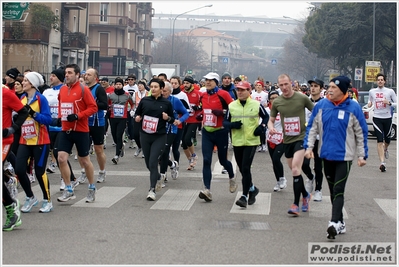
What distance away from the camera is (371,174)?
1591 cm

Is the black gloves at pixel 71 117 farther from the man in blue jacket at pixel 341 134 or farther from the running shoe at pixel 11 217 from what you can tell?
the man in blue jacket at pixel 341 134

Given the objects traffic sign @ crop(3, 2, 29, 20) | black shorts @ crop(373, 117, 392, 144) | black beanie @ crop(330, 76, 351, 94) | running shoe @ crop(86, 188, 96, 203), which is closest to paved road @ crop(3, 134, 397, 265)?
running shoe @ crop(86, 188, 96, 203)

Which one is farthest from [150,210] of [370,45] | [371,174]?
[370,45]

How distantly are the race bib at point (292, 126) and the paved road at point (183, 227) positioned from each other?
1.07 meters

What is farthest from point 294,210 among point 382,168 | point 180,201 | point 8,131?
point 382,168

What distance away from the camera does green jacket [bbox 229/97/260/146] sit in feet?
35.4

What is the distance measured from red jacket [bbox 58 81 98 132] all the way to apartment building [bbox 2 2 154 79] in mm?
19361

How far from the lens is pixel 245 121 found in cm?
1086

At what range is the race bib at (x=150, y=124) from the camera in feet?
37.8

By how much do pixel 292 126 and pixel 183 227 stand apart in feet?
7.42

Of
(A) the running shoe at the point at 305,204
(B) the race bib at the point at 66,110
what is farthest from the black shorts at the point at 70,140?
(A) the running shoe at the point at 305,204

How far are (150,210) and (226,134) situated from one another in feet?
5.98

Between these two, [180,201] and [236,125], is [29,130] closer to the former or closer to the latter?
[180,201]

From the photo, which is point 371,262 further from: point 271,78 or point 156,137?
point 271,78
